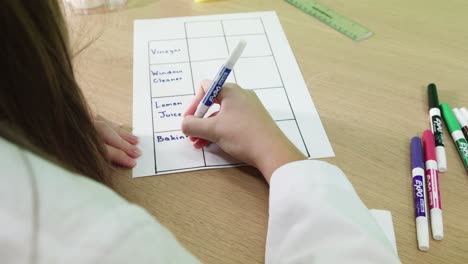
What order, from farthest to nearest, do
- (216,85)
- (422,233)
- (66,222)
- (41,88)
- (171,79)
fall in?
(171,79)
(216,85)
(422,233)
(41,88)
(66,222)

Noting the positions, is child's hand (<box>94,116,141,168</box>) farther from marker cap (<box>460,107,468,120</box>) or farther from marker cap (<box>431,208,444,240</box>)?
marker cap (<box>460,107,468,120</box>)

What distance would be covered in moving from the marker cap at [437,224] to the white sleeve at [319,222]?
8 cm

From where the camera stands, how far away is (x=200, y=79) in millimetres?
724

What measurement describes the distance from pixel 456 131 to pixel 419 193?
14 cm

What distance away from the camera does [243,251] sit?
0.51 meters

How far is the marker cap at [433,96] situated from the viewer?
68cm

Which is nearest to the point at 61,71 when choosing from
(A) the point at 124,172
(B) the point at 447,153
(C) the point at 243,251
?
(A) the point at 124,172

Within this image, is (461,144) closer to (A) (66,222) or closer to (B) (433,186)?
(B) (433,186)

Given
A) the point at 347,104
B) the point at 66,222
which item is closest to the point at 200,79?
the point at 347,104

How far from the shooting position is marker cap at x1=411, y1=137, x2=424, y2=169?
594 millimetres

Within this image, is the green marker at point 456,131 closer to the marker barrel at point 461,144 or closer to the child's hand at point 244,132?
the marker barrel at point 461,144

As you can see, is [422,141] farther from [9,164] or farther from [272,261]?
[9,164]

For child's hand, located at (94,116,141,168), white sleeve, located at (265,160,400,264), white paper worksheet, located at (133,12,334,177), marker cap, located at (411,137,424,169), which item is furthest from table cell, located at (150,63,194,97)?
marker cap, located at (411,137,424,169)

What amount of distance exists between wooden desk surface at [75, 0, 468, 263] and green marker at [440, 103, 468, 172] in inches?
0.5
